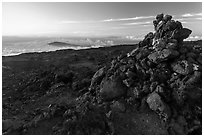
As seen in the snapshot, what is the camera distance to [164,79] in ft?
62.0

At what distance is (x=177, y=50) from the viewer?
20.2m

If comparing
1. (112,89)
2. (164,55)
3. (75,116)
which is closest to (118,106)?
(112,89)

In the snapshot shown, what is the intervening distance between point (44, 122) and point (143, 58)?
37.4 ft

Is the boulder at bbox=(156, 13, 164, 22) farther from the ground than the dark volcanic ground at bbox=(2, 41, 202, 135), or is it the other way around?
the boulder at bbox=(156, 13, 164, 22)

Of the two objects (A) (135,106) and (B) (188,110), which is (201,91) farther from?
(A) (135,106)

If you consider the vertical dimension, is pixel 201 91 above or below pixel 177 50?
below

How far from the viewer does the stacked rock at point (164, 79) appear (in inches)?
652

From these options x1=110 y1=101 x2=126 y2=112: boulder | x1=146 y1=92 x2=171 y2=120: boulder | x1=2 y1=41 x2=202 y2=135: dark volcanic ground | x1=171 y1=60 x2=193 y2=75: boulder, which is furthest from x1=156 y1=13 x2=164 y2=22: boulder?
x1=110 y1=101 x2=126 y2=112: boulder

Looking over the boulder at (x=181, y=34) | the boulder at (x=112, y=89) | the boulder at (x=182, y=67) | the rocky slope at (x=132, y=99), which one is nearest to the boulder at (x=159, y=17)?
the rocky slope at (x=132, y=99)

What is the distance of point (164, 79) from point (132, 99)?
3.54 metres

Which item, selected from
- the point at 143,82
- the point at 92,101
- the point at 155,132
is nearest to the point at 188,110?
the point at 155,132

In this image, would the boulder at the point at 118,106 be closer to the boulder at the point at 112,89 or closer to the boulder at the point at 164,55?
the boulder at the point at 112,89

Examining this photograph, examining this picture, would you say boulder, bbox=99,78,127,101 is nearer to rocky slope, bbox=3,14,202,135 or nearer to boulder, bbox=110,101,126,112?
rocky slope, bbox=3,14,202,135

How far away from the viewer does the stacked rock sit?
1656cm
